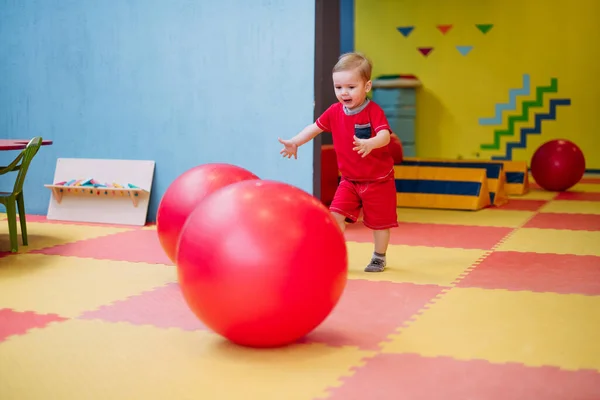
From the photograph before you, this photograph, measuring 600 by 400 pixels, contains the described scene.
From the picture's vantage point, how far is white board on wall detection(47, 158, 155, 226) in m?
6.95

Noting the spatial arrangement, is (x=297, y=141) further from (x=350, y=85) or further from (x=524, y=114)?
(x=524, y=114)

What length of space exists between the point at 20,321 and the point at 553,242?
4.13m

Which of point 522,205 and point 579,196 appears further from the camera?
point 579,196

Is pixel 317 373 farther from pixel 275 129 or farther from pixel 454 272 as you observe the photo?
pixel 275 129

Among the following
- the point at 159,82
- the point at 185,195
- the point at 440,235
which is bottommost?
the point at 440,235

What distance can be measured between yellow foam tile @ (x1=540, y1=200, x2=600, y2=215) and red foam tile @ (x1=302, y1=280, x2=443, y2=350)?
417cm

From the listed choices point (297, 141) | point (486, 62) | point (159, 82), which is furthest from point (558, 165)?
point (297, 141)

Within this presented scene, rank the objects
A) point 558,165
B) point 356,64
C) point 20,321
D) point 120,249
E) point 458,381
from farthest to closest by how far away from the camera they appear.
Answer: point 558,165, point 120,249, point 356,64, point 20,321, point 458,381

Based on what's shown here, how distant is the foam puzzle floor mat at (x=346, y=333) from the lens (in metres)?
2.78

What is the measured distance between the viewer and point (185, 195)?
177 inches

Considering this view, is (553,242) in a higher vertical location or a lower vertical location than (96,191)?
lower

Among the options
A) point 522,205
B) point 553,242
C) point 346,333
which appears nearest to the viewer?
point 346,333

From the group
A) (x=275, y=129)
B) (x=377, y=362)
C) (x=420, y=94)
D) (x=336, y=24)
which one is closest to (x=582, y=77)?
(x=420, y=94)

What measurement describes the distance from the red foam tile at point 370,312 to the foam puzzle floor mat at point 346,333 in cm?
1
